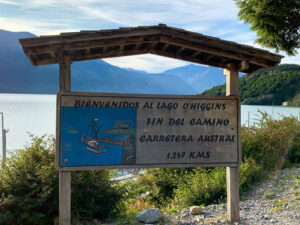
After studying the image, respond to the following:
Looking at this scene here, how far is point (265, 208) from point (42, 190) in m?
4.54

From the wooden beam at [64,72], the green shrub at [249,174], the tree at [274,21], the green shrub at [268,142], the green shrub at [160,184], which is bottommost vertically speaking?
the green shrub at [160,184]

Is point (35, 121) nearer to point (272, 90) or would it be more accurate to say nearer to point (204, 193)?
point (272, 90)

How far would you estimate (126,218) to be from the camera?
5.34 metres

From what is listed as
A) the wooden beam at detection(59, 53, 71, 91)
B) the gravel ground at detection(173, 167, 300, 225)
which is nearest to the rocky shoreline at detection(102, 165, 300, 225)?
the gravel ground at detection(173, 167, 300, 225)

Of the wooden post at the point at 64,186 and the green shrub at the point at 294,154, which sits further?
the green shrub at the point at 294,154

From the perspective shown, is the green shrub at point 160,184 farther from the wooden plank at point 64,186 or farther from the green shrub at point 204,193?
the wooden plank at point 64,186

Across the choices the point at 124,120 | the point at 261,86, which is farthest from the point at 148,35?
the point at 261,86

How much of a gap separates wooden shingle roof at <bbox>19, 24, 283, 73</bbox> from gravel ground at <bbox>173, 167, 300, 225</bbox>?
290 centimetres

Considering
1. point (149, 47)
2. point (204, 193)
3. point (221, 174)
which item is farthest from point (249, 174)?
point (149, 47)

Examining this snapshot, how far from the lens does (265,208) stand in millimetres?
5824

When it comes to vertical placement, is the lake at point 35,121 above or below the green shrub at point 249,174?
above

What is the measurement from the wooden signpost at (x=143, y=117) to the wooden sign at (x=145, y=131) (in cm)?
2

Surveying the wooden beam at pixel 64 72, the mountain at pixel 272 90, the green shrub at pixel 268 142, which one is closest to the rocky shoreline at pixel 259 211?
the green shrub at pixel 268 142

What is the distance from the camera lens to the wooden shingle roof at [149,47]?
14.2 feet
